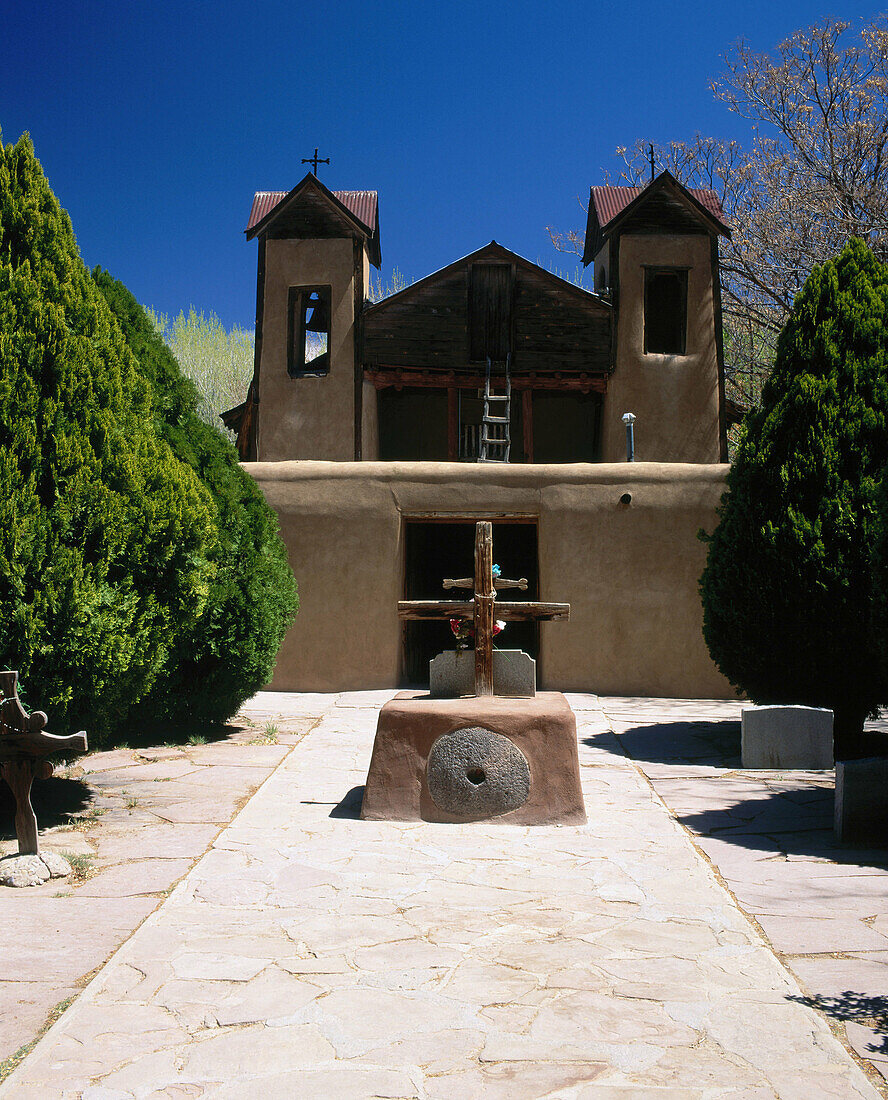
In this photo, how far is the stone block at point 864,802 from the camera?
5.46 metres

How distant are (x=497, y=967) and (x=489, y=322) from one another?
15.2 m

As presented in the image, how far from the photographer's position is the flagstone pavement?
9.40 feet

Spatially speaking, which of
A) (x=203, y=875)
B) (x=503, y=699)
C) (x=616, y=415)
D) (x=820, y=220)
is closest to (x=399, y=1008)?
(x=203, y=875)

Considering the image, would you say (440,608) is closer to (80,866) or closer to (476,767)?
(476,767)

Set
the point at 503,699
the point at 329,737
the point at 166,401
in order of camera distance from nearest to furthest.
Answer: the point at 503,699
the point at 166,401
the point at 329,737

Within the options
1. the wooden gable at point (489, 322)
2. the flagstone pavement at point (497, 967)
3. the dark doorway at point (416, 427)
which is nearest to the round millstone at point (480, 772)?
the flagstone pavement at point (497, 967)

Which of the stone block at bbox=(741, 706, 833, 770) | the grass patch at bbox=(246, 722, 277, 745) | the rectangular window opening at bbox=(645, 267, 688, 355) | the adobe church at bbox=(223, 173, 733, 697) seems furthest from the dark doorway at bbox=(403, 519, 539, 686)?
the stone block at bbox=(741, 706, 833, 770)

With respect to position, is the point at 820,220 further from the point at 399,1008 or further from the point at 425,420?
the point at 399,1008

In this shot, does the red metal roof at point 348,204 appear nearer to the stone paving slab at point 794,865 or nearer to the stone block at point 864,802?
the stone paving slab at point 794,865

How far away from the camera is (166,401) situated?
7.94 m

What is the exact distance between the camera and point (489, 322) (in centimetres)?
1766

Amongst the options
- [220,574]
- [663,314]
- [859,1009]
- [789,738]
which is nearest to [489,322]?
[663,314]

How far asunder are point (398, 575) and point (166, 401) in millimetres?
4373

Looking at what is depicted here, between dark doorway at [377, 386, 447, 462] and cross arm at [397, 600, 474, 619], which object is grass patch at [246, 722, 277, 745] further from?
dark doorway at [377, 386, 447, 462]
